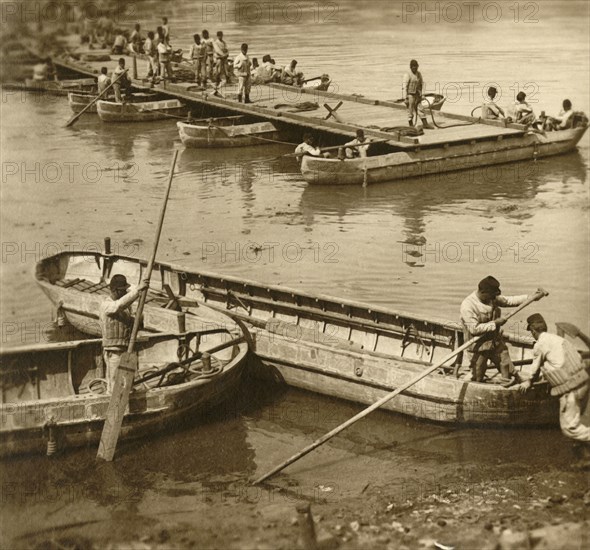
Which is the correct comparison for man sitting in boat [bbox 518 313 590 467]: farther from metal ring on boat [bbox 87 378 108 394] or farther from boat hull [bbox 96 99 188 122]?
boat hull [bbox 96 99 188 122]

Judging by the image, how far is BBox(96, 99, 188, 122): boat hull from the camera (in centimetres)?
2745

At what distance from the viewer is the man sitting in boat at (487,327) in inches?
390

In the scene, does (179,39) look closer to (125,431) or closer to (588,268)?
(588,268)

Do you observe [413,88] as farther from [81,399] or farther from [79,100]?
[81,399]

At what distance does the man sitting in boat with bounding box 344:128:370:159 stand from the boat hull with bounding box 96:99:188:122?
9.26m

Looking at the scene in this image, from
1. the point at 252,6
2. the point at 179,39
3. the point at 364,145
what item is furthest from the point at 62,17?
the point at 252,6

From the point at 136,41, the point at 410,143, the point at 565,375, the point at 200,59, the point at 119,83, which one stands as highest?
the point at 136,41

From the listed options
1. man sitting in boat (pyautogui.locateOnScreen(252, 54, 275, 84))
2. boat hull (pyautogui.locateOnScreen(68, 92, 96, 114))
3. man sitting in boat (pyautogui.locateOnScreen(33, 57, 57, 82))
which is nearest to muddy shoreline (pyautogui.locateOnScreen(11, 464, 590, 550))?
man sitting in boat (pyautogui.locateOnScreen(252, 54, 275, 84))

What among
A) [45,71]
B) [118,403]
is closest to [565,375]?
[118,403]


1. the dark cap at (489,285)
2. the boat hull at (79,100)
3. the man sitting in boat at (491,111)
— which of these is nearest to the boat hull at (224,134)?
the man sitting in boat at (491,111)

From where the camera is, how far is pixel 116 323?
10.2m

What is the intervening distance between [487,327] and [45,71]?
27732 millimetres

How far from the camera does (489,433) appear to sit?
402 inches

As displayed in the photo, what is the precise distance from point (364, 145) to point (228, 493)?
11.9 m
